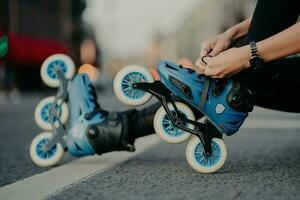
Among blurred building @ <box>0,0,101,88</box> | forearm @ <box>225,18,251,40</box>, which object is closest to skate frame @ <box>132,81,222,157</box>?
forearm @ <box>225,18,251,40</box>

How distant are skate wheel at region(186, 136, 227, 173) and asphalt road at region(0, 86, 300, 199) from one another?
3cm

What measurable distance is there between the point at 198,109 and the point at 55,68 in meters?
0.80

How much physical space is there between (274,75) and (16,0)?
27.0 meters

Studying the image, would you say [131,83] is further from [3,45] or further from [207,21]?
[207,21]

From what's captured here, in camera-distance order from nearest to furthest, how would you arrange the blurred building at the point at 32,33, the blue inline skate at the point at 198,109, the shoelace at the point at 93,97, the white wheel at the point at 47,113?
the blue inline skate at the point at 198,109
the shoelace at the point at 93,97
the white wheel at the point at 47,113
the blurred building at the point at 32,33

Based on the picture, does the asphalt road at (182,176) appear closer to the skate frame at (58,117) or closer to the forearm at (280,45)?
the skate frame at (58,117)

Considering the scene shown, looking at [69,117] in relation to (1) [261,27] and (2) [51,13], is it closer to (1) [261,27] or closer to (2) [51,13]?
(1) [261,27]

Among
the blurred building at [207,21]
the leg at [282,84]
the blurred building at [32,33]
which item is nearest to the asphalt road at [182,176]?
the leg at [282,84]

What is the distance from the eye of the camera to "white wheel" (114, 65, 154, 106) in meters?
2.32

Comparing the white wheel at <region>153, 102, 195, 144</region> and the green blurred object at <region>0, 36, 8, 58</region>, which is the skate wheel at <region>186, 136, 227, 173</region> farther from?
the green blurred object at <region>0, 36, 8, 58</region>

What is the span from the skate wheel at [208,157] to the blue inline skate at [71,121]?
0.32 metres

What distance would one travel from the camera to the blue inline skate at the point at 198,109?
220cm

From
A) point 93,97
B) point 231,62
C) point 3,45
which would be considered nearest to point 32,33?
point 3,45

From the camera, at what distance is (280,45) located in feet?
6.86
